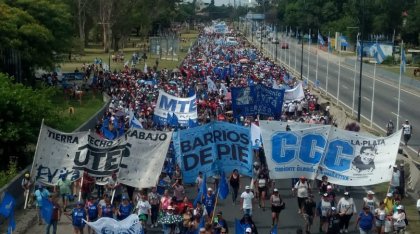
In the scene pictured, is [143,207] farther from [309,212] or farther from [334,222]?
[334,222]

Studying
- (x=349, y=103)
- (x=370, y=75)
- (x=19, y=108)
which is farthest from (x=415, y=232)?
(x=370, y=75)

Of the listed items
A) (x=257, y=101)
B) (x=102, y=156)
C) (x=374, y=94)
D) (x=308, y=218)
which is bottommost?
(x=374, y=94)

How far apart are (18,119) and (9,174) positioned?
347 cm

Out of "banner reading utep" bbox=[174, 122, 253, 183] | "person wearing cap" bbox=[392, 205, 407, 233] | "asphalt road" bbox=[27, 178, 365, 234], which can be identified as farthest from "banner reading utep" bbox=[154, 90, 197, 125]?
"person wearing cap" bbox=[392, 205, 407, 233]

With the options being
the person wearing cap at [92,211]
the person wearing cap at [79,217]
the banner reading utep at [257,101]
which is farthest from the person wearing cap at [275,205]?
the banner reading utep at [257,101]

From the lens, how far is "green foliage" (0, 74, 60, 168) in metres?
24.6

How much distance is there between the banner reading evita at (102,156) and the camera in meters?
16.9

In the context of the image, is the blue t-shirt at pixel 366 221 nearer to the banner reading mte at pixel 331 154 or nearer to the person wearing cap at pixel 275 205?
the banner reading mte at pixel 331 154

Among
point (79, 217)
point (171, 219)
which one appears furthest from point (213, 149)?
point (79, 217)

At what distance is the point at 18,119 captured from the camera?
83.1ft

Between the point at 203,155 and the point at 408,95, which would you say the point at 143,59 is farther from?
the point at 203,155

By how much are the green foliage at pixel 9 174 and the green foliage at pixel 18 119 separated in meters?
1.08

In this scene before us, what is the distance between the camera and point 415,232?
17.1 metres

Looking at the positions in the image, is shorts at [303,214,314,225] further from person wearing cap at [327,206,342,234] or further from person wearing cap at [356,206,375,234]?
person wearing cap at [356,206,375,234]
